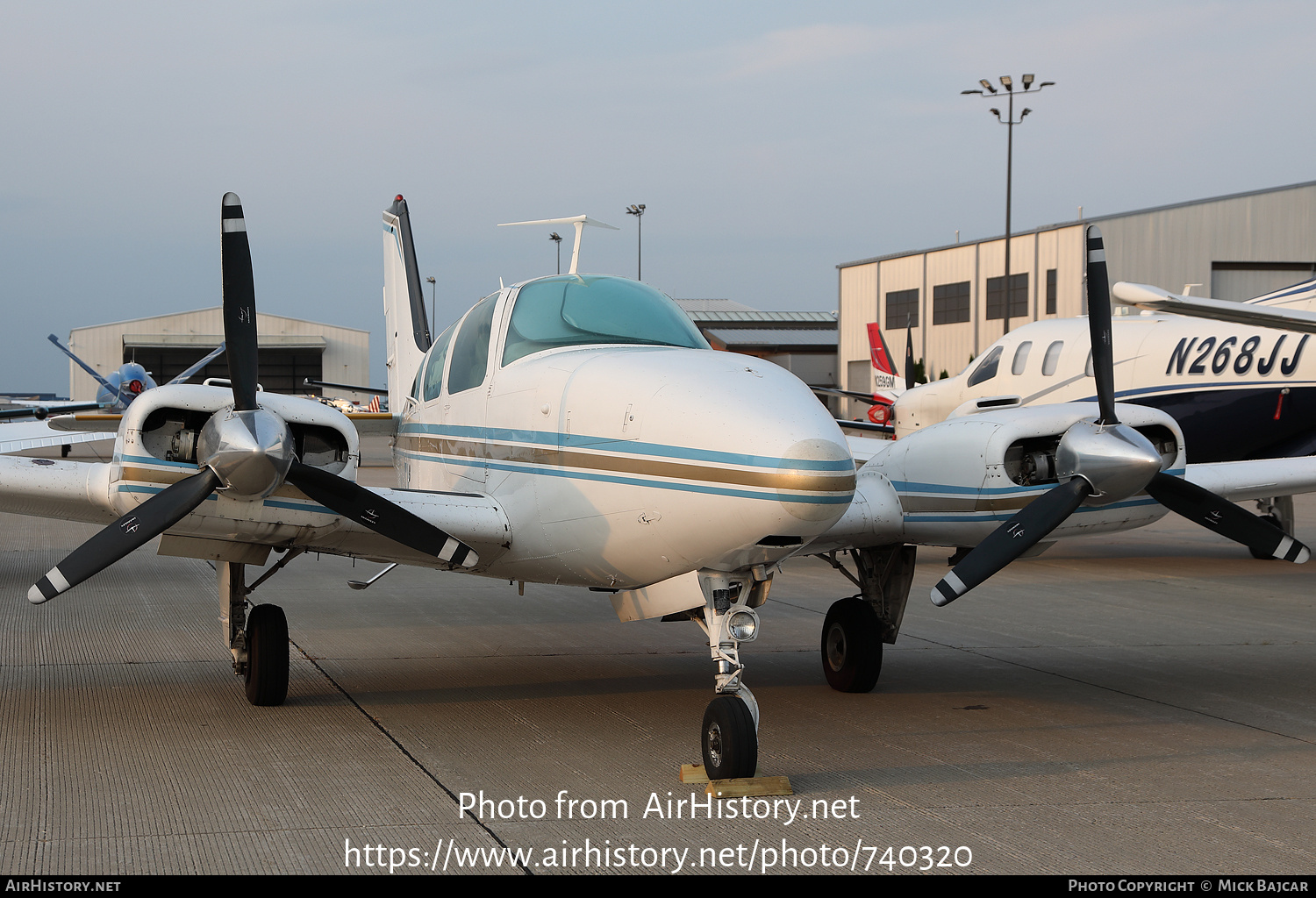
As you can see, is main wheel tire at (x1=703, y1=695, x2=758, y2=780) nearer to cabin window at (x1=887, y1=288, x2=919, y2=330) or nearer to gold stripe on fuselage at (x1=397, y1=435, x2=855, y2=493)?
gold stripe on fuselage at (x1=397, y1=435, x2=855, y2=493)

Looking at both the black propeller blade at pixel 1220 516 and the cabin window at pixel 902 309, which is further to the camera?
the cabin window at pixel 902 309

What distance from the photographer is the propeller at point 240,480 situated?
18.6 feet

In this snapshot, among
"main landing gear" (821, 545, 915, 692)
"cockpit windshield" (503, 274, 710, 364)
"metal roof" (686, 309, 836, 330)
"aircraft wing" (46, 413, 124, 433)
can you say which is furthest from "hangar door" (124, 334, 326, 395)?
"cockpit windshield" (503, 274, 710, 364)

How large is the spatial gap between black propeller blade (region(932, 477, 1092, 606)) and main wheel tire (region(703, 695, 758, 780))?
5.03ft

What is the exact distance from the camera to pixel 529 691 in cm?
781

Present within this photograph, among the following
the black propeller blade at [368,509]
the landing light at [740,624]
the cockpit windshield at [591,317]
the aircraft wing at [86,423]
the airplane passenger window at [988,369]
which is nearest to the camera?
the landing light at [740,624]

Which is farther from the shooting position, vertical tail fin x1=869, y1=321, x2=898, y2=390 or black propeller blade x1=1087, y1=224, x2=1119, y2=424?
vertical tail fin x1=869, y1=321, x2=898, y2=390

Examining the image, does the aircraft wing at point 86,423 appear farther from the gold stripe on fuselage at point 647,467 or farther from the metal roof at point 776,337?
the metal roof at point 776,337

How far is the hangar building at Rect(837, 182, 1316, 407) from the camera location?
4100cm

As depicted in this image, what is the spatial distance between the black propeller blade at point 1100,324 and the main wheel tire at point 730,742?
294cm

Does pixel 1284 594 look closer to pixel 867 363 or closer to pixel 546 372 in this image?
pixel 546 372

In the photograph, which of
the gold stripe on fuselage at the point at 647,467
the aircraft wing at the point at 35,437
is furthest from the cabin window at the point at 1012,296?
the gold stripe on fuselage at the point at 647,467

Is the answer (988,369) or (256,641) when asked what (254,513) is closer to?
(256,641)

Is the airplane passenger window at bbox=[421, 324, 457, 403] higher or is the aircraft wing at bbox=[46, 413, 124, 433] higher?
the airplane passenger window at bbox=[421, 324, 457, 403]
